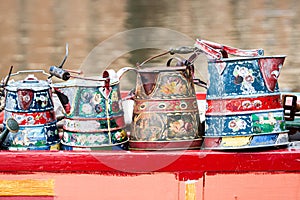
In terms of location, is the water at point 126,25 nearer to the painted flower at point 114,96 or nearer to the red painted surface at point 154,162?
the painted flower at point 114,96

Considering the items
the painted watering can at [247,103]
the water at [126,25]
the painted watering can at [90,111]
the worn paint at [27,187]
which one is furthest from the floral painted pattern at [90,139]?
the water at [126,25]

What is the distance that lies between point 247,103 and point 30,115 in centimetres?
59

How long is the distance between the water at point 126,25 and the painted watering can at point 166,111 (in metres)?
3.59

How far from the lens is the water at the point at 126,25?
586 cm

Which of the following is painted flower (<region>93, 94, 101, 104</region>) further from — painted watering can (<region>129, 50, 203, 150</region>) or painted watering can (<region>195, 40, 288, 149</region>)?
painted watering can (<region>195, 40, 288, 149</region>)

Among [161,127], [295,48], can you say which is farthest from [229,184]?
[295,48]

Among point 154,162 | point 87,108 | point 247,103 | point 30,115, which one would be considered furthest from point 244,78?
point 30,115

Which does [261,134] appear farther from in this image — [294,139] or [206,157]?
[294,139]

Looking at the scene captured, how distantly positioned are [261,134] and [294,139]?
0.96 ft

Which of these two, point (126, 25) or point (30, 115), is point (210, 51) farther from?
point (126, 25)

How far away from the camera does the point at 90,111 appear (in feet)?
6.07

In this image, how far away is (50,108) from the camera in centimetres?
192

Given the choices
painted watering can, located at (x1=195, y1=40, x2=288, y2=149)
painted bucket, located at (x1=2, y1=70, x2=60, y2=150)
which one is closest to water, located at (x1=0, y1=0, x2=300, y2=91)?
painted bucket, located at (x1=2, y1=70, x2=60, y2=150)

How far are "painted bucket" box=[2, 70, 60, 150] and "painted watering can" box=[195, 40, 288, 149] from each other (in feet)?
1.48
